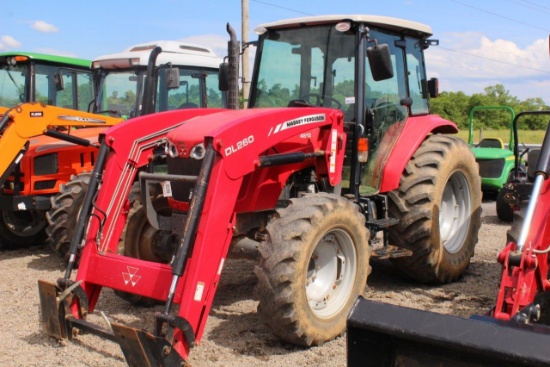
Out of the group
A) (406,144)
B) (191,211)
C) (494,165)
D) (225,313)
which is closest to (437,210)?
(406,144)

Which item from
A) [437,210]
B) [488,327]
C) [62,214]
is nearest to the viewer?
[488,327]

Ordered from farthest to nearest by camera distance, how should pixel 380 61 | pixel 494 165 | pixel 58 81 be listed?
pixel 494 165 < pixel 58 81 < pixel 380 61

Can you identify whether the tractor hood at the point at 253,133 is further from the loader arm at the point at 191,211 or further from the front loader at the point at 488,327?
the front loader at the point at 488,327

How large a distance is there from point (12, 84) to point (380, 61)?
19.1ft

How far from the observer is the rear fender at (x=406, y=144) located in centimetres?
553

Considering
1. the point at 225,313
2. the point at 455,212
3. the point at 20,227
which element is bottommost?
the point at 225,313

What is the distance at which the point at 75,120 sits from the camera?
24.1 feet

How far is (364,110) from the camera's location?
17.9 feet

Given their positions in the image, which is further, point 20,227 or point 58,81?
point 58,81

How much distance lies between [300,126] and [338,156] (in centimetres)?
56

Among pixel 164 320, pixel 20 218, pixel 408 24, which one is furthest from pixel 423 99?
pixel 20 218

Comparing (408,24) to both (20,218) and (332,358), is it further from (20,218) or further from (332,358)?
(20,218)

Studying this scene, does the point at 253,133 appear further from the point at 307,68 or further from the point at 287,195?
the point at 307,68

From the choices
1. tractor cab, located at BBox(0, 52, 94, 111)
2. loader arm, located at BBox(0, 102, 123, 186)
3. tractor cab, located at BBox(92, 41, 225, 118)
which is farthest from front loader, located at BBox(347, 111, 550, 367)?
tractor cab, located at BBox(0, 52, 94, 111)
